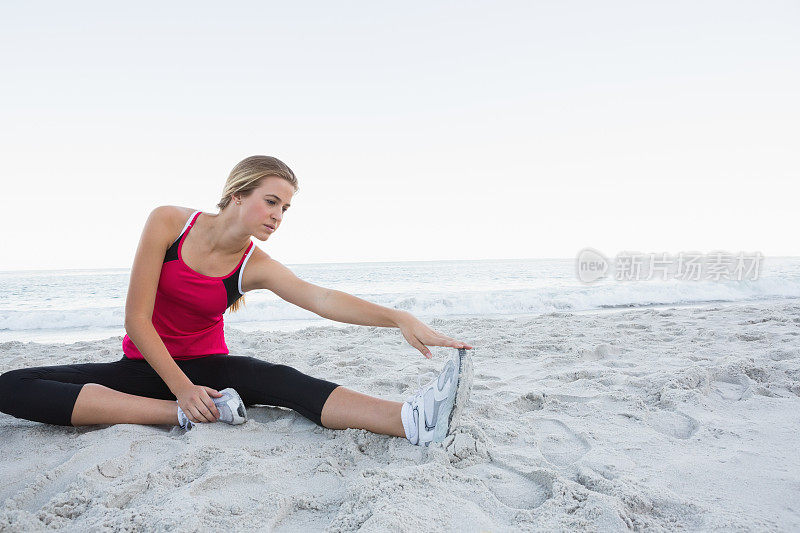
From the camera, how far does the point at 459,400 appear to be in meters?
1.72

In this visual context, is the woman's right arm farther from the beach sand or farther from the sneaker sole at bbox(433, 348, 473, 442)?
the sneaker sole at bbox(433, 348, 473, 442)

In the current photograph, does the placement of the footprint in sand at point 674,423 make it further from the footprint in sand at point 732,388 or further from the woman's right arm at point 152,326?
the woman's right arm at point 152,326

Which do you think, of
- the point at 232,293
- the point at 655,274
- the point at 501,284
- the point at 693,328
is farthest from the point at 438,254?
the point at 232,293

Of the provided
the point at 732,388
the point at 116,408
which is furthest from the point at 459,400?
the point at 732,388

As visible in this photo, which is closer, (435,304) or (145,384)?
(145,384)

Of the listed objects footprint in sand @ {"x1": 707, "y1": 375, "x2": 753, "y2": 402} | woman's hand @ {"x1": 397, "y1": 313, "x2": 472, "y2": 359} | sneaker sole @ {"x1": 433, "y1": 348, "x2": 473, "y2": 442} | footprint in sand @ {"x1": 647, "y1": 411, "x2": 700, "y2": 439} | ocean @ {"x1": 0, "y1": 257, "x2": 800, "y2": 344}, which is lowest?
ocean @ {"x1": 0, "y1": 257, "x2": 800, "y2": 344}

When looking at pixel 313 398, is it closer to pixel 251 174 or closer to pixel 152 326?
pixel 152 326

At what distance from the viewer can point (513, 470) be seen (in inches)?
64.6

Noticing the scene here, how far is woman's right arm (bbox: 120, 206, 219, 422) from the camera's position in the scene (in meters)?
1.94

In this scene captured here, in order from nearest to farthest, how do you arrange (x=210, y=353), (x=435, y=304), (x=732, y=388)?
(x=210, y=353) < (x=732, y=388) < (x=435, y=304)

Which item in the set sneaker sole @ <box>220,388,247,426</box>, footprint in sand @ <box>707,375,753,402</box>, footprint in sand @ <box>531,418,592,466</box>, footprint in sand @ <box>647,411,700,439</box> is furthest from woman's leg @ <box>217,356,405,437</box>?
footprint in sand @ <box>707,375,753,402</box>

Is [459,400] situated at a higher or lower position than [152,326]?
lower

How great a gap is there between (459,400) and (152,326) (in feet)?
4.44

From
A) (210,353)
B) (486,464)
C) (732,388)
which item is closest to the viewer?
(486,464)
